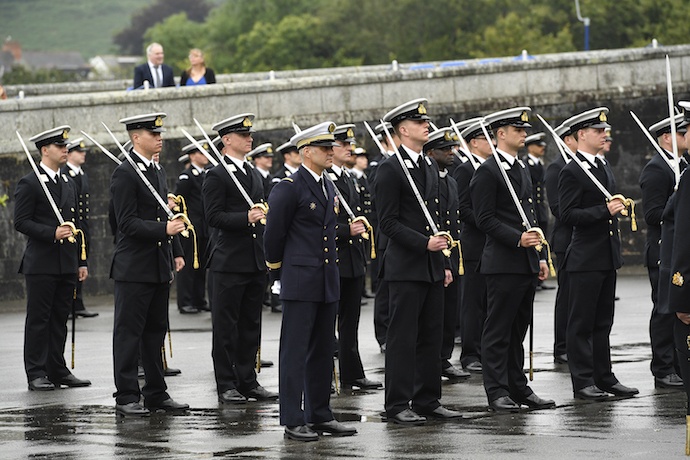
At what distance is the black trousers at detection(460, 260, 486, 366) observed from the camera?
13500mm

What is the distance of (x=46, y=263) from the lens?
1295cm

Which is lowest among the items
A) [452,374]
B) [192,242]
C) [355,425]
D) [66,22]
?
[355,425]

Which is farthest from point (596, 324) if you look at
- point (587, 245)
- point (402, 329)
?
point (402, 329)

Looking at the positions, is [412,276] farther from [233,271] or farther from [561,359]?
[561,359]

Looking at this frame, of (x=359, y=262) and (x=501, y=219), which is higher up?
(x=501, y=219)

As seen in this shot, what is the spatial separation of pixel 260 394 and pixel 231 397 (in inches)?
9.9

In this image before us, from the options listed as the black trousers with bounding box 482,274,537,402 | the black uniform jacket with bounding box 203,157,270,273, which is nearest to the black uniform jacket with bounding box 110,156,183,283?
the black uniform jacket with bounding box 203,157,270,273

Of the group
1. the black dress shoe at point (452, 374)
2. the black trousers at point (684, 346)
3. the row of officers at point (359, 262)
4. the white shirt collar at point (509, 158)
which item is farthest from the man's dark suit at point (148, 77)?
the black trousers at point (684, 346)

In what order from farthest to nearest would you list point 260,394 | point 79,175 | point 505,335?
1. point 79,175
2. point 260,394
3. point 505,335

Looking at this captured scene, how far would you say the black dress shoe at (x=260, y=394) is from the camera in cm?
1172

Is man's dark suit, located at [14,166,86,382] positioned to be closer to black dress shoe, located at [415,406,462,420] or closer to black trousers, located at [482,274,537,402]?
black dress shoe, located at [415,406,462,420]

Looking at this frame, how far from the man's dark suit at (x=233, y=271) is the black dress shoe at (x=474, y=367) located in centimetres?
218

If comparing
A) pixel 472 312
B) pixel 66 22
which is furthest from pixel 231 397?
pixel 66 22

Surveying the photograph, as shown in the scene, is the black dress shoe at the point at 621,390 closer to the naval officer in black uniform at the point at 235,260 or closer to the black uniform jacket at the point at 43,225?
the naval officer in black uniform at the point at 235,260
